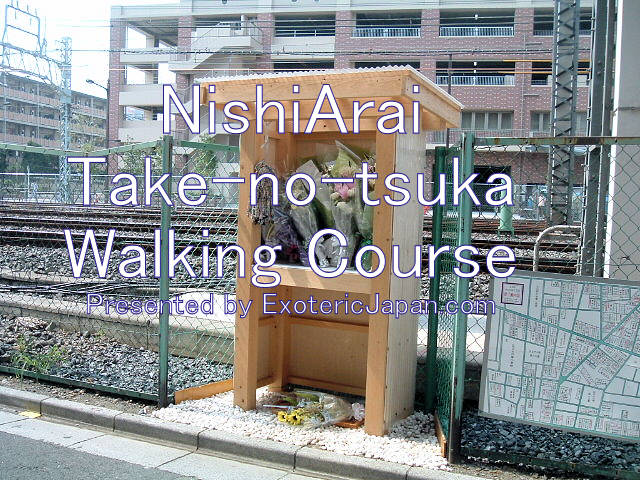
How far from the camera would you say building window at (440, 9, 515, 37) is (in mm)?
43125

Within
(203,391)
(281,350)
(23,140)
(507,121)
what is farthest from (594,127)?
(23,140)

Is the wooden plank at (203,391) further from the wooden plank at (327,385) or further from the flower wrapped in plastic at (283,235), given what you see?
the flower wrapped in plastic at (283,235)

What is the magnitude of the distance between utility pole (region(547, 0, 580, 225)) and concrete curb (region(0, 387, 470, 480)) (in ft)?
44.5

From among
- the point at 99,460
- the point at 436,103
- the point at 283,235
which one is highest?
the point at 436,103

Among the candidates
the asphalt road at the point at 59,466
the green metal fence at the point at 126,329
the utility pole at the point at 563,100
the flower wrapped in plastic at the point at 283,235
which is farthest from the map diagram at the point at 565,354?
the utility pole at the point at 563,100

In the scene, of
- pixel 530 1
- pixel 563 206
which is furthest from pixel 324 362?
pixel 530 1

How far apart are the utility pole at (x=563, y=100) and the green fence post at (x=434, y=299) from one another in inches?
471

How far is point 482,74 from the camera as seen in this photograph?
144 ft

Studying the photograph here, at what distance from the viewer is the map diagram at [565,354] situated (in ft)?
13.4

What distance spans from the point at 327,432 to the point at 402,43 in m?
41.8

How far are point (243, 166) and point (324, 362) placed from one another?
1853 mm

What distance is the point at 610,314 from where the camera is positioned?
13.5 ft

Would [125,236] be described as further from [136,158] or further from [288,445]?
[136,158]

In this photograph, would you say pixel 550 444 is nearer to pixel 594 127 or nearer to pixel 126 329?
pixel 594 127
